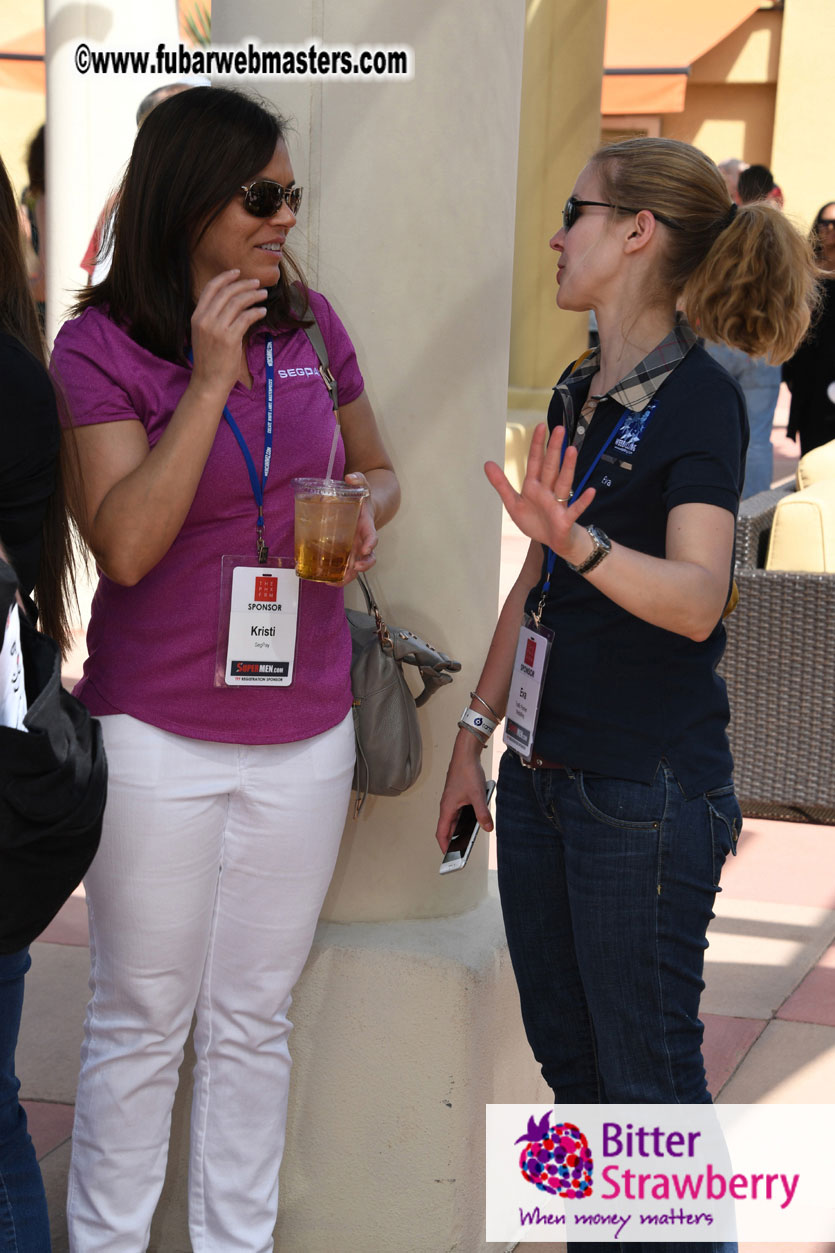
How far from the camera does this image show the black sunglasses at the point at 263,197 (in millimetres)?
1991

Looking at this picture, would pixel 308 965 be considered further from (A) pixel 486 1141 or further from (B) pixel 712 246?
(B) pixel 712 246

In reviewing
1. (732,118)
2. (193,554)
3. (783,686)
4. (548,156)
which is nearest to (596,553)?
(193,554)

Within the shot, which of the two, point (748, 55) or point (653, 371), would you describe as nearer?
point (653, 371)

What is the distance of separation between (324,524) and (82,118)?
529 cm

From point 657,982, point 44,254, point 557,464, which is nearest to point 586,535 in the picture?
point 557,464

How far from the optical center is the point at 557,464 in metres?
1.68

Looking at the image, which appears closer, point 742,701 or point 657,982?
point 657,982

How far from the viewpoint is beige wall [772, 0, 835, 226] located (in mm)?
17422

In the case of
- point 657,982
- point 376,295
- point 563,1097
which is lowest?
point 563,1097

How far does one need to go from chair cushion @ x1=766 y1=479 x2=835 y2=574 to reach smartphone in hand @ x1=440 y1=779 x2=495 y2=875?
9.10 ft

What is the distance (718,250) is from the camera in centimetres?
183

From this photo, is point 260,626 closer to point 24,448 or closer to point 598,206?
point 24,448

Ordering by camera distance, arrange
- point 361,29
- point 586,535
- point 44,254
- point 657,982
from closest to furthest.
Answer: point 586,535, point 657,982, point 361,29, point 44,254

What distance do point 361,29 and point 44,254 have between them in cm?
505
